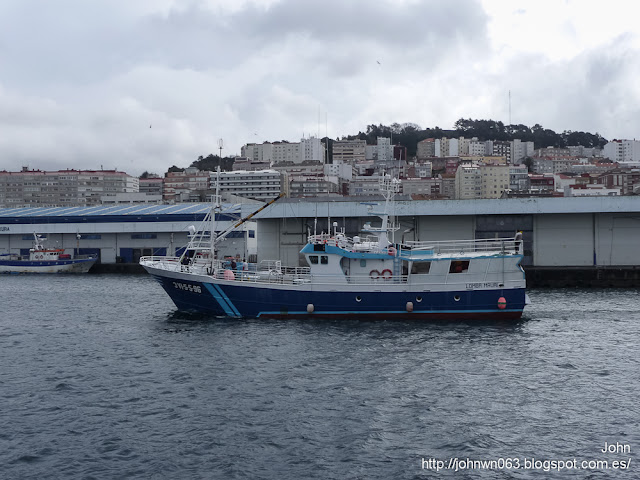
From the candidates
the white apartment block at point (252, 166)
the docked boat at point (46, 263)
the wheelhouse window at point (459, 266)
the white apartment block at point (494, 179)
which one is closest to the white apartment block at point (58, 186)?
the white apartment block at point (252, 166)

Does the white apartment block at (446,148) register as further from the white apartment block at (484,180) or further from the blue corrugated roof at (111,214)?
the blue corrugated roof at (111,214)

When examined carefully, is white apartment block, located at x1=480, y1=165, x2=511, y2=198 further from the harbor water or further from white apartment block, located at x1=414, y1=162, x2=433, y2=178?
the harbor water

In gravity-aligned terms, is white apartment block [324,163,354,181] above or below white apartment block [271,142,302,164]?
Result: below

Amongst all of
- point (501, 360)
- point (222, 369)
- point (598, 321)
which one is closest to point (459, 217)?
point (598, 321)

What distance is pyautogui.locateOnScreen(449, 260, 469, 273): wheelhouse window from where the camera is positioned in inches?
1151

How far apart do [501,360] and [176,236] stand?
159 feet

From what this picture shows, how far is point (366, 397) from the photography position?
58.3ft

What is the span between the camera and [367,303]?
2944 cm

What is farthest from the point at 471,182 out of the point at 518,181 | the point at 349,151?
the point at 349,151

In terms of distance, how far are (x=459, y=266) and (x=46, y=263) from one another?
162 feet

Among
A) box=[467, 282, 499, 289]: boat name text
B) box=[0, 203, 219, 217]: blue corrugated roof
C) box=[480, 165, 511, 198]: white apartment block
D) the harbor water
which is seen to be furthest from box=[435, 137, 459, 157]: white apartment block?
the harbor water

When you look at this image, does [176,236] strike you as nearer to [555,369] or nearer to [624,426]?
[555,369]

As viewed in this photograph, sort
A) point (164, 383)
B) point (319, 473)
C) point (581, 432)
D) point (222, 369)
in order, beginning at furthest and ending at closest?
1. point (222, 369)
2. point (164, 383)
3. point (581, 432)
4. point (319, 473)

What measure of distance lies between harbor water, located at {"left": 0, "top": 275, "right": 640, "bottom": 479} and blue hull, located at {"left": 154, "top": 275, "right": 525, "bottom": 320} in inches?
33.6
